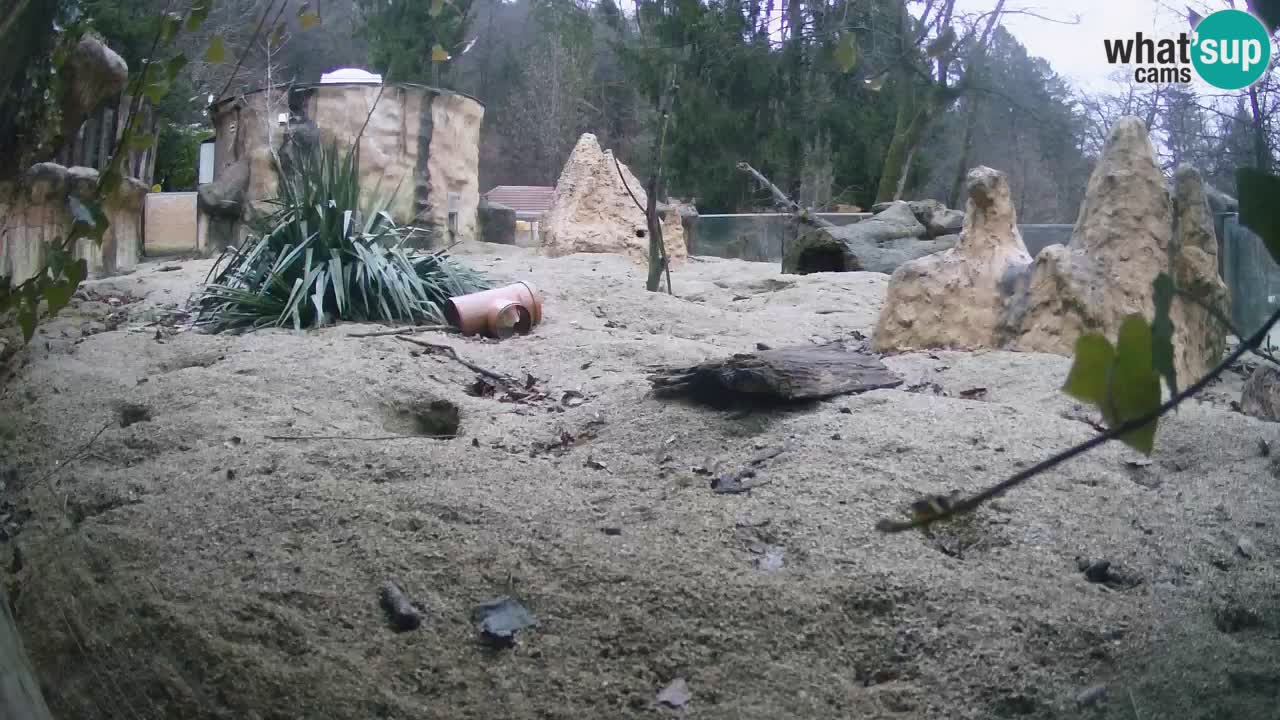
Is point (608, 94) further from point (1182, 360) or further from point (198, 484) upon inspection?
point (198, 484)

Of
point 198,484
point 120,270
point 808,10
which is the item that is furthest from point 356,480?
point 120,270

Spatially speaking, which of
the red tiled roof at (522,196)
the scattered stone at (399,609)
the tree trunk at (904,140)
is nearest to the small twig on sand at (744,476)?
the scattered stone at (399,609)

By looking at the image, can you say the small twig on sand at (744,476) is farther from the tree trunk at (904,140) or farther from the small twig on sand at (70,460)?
the tree trunk at (904,140)

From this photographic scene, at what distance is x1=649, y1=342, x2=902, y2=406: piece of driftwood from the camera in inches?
117

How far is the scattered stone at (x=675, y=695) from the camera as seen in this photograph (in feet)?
5.51

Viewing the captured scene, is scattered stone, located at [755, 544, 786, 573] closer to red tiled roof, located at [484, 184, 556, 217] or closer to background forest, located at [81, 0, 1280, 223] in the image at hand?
background forest, located at [81, 0, 1280, 223]

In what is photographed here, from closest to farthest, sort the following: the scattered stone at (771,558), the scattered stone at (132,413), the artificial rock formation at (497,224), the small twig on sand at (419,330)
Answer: the scattered stone at (771,558)
the scattered stone at (132,413)
the small twig on sand at (419,330)
the artificial rock formation at (497,224)

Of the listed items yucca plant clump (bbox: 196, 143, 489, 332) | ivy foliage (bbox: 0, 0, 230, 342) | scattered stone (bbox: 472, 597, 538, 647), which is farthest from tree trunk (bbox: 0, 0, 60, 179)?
yucca plant clump (bbox: 196, 143, 489, 332)

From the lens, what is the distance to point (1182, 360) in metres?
4.25

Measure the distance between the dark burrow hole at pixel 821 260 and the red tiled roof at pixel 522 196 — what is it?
30.9ft

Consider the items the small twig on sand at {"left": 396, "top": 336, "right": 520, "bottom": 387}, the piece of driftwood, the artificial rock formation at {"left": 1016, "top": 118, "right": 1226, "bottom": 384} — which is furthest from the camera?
the artificial rock formation at {"left": 1016, "top": 118, "right": 1226, "bottom": 384}

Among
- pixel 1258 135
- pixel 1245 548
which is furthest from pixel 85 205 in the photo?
pixel 1258 135

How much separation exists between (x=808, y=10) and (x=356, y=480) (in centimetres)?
258

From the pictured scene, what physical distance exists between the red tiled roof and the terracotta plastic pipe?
44.1 feet
